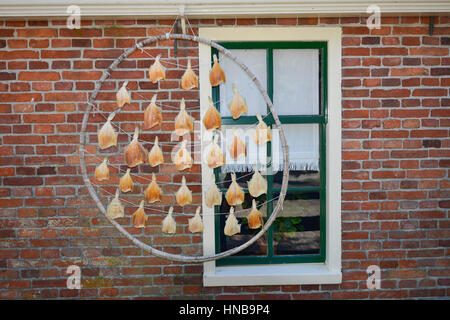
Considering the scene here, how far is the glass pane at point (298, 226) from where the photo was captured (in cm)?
270

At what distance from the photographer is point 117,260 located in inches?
99.8

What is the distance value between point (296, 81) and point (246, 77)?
0.37 m

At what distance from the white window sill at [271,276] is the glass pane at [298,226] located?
0.16 metres

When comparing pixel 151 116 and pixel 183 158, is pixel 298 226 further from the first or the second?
pixel 151 116

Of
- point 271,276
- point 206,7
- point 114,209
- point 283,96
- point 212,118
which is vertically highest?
point 206,7

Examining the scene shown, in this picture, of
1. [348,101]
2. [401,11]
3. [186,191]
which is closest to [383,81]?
[348,101]

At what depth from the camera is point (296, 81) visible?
262 cm

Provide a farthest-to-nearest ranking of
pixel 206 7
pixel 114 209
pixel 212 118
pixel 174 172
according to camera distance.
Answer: pixel 174 172
pixel 206 7
pixel 114 209
pixel 212 118

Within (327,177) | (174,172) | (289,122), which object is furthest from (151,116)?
(327,177)

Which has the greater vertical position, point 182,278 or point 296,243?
point 296,243

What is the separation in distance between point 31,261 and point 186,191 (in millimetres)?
1281

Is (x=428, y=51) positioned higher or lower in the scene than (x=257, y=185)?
higher

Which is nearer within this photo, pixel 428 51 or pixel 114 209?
pixel 114 209

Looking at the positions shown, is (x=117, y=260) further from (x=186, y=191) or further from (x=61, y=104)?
(x=61, y=104)
